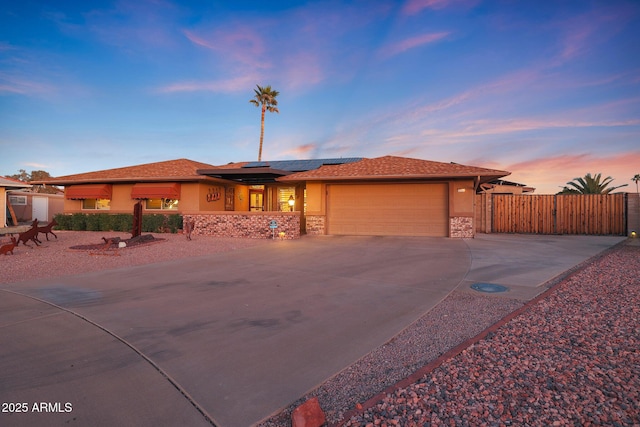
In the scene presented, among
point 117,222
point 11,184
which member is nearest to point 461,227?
point 117,222

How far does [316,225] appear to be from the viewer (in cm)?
1766

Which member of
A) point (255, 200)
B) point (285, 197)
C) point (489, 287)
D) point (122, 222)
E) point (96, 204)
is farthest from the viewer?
point (255, 200)

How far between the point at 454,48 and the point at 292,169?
38.3 ft

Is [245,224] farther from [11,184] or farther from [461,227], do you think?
[11,184]

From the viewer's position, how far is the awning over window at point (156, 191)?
18.7 meters

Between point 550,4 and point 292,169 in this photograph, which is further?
point 292,169

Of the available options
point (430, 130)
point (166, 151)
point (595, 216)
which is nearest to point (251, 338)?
point (430, 130)

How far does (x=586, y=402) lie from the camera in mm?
2418

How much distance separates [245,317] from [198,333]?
2.57 ft

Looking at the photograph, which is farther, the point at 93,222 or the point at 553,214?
the point at 93,222

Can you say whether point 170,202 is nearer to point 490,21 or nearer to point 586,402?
point 490,21

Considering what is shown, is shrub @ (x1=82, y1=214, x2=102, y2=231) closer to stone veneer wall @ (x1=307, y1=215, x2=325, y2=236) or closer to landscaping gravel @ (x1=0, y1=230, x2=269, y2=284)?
landscaping gravel @ (x1=0, y1=230, x2=269, y2=284)

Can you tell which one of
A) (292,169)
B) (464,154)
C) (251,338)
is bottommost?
(251,338)

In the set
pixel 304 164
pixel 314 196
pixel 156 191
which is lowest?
pixel 314 196
